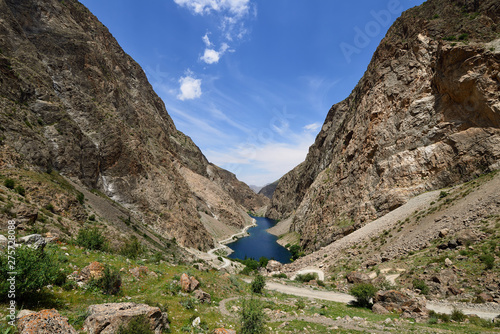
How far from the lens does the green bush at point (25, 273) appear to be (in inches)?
258

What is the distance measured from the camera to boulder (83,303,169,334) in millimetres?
6465

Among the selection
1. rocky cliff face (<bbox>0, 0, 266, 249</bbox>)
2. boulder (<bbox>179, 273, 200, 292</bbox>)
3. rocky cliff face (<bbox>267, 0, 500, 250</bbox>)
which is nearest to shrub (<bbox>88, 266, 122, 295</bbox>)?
boulder (<bbox>179, 273, 200, 292</bbox>)

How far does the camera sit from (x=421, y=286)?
19141 millimetres

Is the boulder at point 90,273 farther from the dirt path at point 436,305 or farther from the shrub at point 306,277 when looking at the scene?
the shrub at point 306,277

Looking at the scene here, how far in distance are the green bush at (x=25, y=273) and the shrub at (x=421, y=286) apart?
23810mm

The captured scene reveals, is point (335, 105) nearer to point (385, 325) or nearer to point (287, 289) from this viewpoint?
point (287, 289)

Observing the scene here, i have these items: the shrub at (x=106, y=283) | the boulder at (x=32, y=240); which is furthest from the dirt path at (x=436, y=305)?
the boulder at (x=32, y=240)

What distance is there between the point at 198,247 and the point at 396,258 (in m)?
41.6

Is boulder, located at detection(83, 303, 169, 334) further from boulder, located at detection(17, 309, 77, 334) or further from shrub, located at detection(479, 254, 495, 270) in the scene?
shrub, located at detection(479, 254, 495, 270)

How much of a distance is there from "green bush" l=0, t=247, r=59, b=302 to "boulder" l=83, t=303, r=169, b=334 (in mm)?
1707

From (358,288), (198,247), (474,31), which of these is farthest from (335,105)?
(358,288)

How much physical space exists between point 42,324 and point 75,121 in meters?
56.1

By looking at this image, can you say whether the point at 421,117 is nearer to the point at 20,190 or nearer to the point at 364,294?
the point at 364,294

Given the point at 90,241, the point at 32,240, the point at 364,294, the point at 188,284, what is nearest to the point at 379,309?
the point at 364,294
